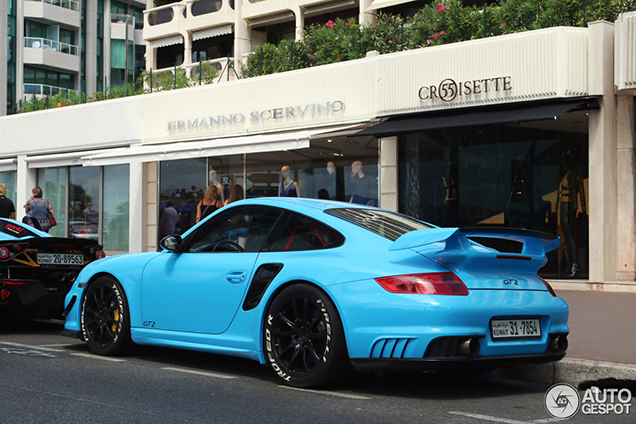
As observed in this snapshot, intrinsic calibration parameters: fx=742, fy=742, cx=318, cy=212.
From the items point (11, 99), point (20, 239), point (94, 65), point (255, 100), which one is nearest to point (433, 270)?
point (20, 239)

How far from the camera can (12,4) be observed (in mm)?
49938

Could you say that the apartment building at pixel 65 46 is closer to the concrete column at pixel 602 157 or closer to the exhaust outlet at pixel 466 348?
the concrete column at pixel 602 157

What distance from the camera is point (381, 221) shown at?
5.76 metres

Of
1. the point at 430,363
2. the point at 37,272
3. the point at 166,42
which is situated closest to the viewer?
the point at 430,363

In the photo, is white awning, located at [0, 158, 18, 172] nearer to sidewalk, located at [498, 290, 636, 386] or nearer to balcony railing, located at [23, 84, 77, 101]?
sidewalk, located at [498, 290, 636, 386]

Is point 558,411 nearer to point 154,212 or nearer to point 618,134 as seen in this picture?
point 618,134

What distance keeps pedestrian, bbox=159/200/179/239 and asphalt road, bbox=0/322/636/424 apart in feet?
41.7

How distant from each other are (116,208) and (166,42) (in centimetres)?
2011

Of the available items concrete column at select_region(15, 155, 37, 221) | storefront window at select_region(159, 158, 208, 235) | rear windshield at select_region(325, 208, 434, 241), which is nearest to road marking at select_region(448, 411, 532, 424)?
rear windshield at select_region(325, 208, 434, 241)

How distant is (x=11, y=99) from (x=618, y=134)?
45.4 metres

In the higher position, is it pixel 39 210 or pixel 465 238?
pixel 39 210

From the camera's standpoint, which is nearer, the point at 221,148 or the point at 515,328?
the point at 515,328

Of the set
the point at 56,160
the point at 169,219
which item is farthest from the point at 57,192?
the point at 169,219

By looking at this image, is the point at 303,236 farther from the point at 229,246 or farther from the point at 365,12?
the point at 365,12
